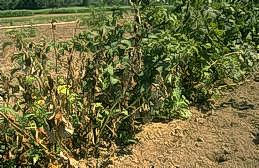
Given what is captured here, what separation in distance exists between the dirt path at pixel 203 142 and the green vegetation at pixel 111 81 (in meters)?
0.11

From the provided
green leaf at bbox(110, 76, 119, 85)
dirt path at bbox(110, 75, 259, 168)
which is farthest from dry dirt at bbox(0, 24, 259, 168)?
green leaf at bbox(110, 76, 119, 85)

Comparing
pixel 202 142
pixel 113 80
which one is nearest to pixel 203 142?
pixel 202 142

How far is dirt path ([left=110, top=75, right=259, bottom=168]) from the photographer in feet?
9.27

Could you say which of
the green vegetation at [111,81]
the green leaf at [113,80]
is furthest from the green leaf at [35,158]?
the green leaf at [113,80]

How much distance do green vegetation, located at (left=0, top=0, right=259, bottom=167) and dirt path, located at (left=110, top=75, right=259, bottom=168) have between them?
11 cm

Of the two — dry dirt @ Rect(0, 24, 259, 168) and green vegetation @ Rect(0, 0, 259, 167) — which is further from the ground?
green vegetation @ Rect(0, 0, 259, 167)

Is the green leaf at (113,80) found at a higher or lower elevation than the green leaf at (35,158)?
higher

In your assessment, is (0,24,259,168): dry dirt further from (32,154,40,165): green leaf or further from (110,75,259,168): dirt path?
(32,154,40,165): green leaf

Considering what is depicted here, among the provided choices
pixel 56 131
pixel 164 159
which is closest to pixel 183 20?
pixel 164 159

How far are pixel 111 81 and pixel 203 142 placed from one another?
2.36 ft

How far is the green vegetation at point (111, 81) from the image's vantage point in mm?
2633

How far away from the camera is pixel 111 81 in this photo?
2850 mm

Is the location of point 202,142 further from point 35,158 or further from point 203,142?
point 35,158

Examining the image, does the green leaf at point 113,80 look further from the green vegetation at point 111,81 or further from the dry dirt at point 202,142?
the dry dirt at point 202,142
